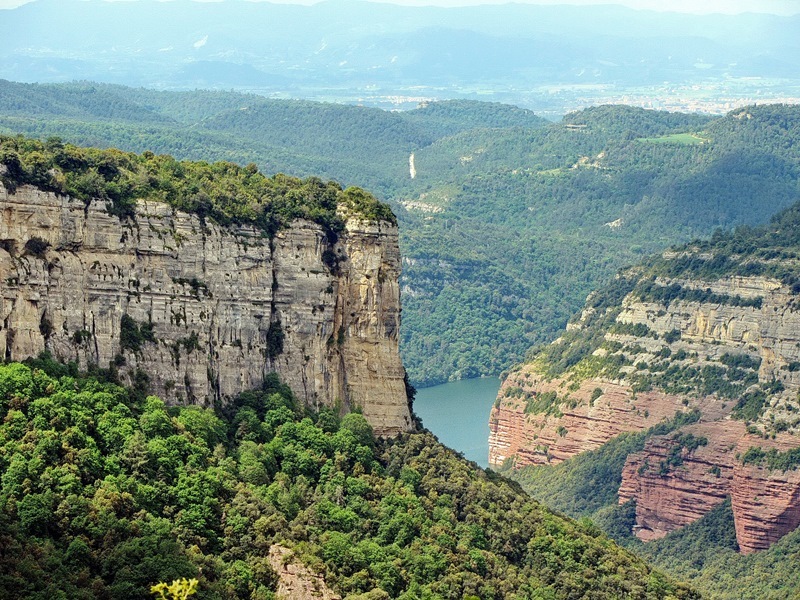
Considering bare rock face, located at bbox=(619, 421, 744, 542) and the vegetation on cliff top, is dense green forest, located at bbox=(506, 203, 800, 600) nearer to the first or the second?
bare rock face, located at bbox=(619, 421, 744, 542)

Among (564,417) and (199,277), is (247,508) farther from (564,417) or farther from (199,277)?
(564,417)

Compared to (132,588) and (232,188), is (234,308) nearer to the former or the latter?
(232,188)

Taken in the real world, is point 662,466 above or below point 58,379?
below

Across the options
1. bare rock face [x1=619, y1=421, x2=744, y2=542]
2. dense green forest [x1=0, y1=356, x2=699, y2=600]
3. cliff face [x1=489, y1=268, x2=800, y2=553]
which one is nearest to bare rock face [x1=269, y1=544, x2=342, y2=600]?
dense green forest [x1=0, y1=356, x2=699, y2=600]

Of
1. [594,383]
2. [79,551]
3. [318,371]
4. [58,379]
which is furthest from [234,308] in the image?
[594,383]

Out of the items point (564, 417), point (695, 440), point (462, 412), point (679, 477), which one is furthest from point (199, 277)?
point (462, 412)
